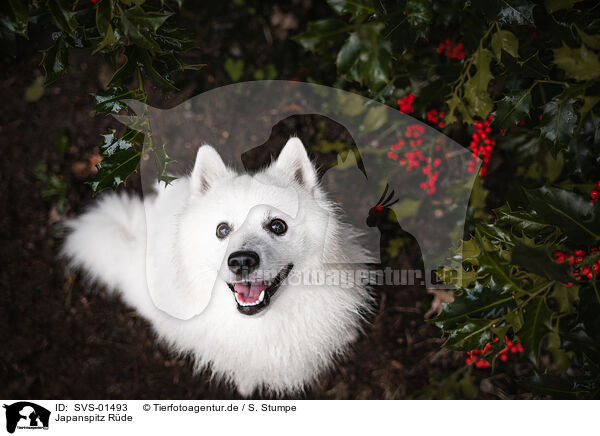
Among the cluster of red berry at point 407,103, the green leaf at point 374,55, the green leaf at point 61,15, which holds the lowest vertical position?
the green leaf at point 374,55

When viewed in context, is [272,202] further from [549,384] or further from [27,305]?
[27,305]

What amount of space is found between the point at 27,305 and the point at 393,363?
5.44 ft

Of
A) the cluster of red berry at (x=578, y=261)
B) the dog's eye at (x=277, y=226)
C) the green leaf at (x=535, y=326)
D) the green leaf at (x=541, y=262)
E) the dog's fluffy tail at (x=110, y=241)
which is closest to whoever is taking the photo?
the green leaf at (x=541, y=262)

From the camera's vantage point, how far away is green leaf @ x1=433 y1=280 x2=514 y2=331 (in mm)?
838

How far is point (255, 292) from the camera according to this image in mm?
1006

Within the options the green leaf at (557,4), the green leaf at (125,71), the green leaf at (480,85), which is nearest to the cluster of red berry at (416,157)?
the green leaf at (480,85)

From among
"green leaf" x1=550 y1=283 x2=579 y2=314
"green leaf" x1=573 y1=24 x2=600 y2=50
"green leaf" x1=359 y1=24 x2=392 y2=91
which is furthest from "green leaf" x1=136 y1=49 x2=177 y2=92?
"green leaf" x1=550 y1=283 x2=579 y2=314

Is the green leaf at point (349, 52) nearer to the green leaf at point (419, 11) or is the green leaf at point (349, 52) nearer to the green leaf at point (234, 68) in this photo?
the green leaf at point (419, 11)

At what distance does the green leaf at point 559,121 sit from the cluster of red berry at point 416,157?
0.39m

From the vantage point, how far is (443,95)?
3.72 feet

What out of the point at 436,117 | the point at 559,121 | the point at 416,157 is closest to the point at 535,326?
the point at 559,121

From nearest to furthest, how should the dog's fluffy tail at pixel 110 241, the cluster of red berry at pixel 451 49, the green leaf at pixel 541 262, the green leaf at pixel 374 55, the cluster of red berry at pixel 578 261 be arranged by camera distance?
the green leaf at pixel 374 55 → the green leaf at pixel 541 262 → the cluster of red berry at pixel 578 261 → the cluster of red berry at pixel 451 49 → the dog's fluffy tail at pixel 110 241
